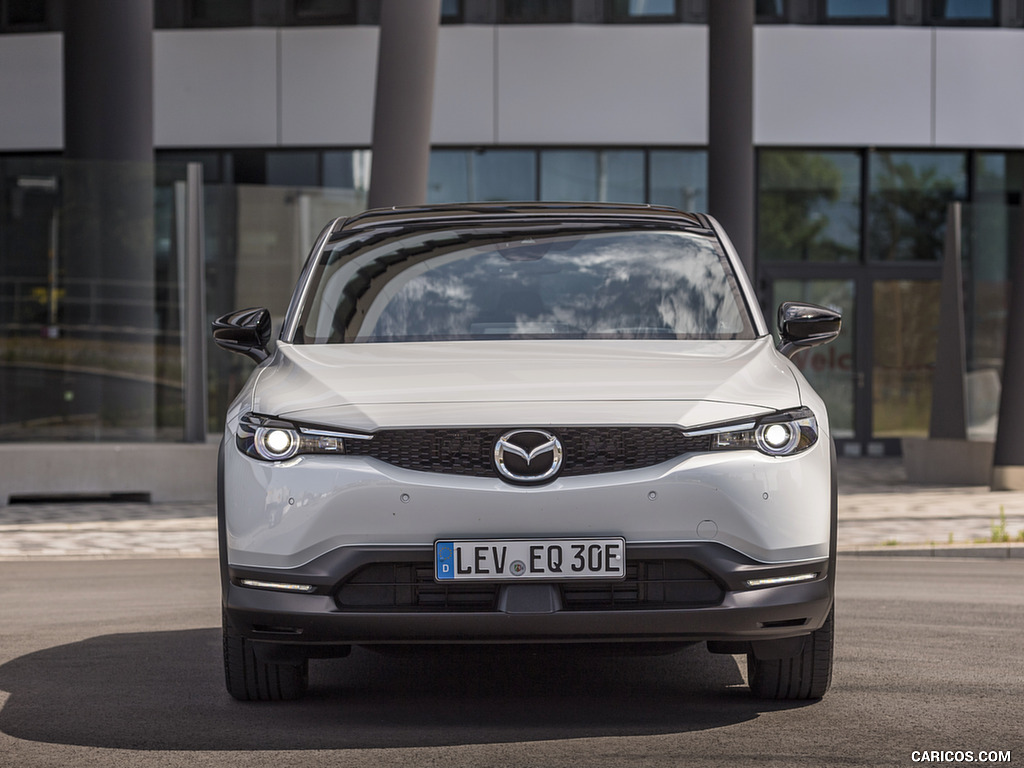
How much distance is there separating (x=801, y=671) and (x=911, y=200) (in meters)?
17.8

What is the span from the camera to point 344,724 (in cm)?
468

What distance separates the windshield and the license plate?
3.92 ft

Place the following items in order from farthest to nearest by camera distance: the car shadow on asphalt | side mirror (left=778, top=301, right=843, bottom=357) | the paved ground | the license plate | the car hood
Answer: the paved ground < side mirror (left=778, top=301, right=843, bottom=357) < the car shadow on asphalt < the car hood < the license plate

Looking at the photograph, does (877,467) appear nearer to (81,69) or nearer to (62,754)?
(81,69)

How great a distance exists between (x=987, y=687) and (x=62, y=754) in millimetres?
3208

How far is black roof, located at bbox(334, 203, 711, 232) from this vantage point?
5.92 metres

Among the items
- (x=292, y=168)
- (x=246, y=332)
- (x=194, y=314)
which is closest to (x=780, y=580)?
(x=246, y=332)

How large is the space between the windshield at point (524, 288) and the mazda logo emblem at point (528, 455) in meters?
0.99

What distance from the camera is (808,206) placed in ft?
70.6

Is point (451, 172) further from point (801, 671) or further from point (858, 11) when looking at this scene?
point (801, 671)

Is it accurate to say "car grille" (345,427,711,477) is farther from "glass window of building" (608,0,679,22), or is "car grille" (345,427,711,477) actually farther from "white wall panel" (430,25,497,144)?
"glass window of building" (608,0,679,22)

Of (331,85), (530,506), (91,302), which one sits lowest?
(530,506)

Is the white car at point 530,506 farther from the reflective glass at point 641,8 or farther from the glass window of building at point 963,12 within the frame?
the glass window of building at point 963,12

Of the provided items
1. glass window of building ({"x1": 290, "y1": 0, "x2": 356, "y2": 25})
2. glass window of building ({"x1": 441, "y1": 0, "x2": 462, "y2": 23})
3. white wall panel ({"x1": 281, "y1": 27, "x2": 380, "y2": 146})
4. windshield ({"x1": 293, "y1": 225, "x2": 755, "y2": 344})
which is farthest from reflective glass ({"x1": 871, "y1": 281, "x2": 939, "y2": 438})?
windshield ({"x1": 293, "y1": 225, "x2": 755, "y2": 344})
